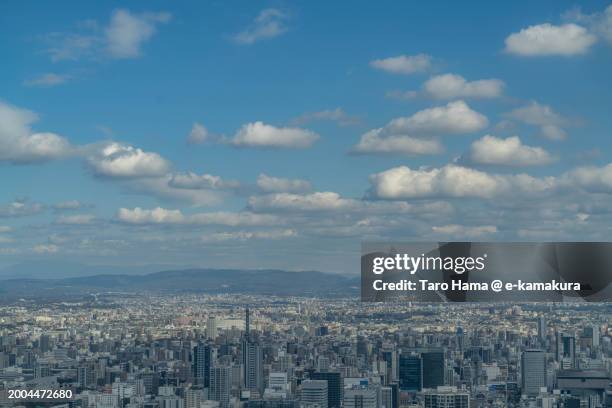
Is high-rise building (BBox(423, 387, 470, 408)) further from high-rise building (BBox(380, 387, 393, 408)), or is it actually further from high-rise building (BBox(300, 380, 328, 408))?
high-rise building (BBox(300, 380, 328, 408))

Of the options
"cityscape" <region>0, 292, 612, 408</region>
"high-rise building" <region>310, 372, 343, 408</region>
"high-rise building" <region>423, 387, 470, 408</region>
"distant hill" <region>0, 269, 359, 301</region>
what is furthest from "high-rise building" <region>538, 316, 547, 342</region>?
"distant hill" <region>0, 269, 359, 301</region>

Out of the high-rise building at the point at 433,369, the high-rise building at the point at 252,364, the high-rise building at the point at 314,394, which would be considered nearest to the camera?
the high-rise building at the point at 314,394

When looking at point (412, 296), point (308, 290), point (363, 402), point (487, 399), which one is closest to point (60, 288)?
point (308, 290)

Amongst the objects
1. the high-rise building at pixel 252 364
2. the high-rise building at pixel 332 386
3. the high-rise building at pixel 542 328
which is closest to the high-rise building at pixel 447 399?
the high-rise building at pixel 332 386

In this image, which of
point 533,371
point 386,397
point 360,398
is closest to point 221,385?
point 360,398

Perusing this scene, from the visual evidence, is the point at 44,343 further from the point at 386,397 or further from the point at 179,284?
the point at 386,397

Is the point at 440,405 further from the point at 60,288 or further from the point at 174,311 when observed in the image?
the point at 60,288

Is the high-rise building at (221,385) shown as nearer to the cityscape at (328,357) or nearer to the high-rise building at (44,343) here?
the cityscape at (328,357)
